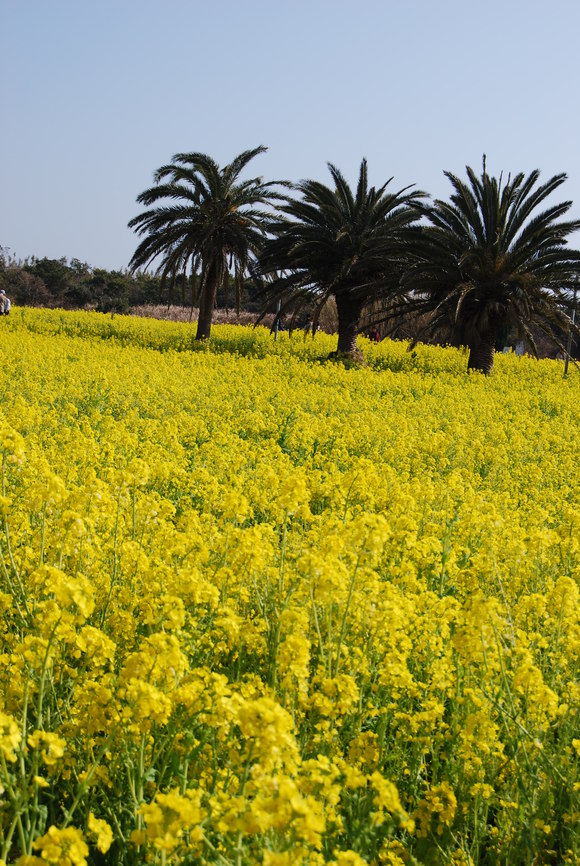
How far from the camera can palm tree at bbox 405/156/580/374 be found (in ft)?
54.0

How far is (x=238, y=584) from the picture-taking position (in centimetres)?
349

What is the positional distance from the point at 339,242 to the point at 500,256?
3752 mm

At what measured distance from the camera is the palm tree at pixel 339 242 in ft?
58.5

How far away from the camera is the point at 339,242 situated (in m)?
18.0

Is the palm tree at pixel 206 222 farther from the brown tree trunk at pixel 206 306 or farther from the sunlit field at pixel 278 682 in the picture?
the sunlit field at pixel 278 682

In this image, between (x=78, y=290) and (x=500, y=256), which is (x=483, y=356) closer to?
(x=500, y=256)

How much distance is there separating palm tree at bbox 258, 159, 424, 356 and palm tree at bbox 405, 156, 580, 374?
115 centimetres

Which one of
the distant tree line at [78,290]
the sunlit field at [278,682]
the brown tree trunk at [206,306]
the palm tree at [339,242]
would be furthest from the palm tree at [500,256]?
the distant tree line at [78,290]

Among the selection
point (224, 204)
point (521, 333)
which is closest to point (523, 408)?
point (521, 333)

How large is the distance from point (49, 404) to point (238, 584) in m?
6.53

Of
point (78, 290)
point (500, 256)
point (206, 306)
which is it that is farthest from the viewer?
point (78, 290)

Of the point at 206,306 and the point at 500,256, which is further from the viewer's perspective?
the point at 206,306

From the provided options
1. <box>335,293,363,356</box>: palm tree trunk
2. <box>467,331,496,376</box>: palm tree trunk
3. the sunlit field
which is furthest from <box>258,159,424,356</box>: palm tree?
the sunlit field

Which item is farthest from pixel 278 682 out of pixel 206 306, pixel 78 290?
pixel 78 290
